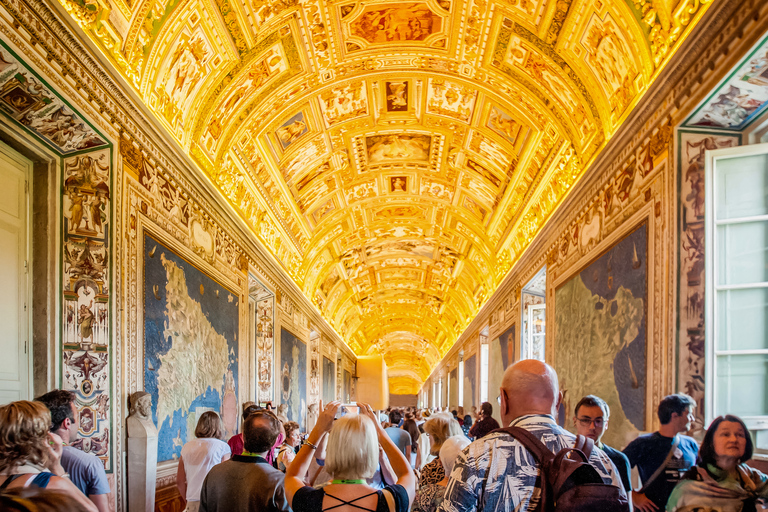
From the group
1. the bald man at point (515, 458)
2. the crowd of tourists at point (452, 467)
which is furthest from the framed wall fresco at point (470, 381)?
the bald man at point (515, 458)

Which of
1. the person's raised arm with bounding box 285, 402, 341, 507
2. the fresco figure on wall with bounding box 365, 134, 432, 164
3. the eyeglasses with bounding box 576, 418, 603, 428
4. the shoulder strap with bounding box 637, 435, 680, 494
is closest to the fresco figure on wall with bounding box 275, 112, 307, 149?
the fresco figure on wall with bounding box 365, 134, 432, 164

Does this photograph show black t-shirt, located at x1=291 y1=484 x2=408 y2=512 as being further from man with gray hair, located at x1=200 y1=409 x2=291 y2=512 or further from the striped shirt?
man with gray hair, located at x1=200 y1=409 x2=291 y2=512

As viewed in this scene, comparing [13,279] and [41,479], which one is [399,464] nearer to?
[41,479]

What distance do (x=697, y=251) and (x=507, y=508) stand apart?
5025 mm

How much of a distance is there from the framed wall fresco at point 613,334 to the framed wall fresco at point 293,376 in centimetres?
923

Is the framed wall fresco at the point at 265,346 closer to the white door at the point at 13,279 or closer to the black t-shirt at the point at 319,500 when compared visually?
the white door at the point at 13,279

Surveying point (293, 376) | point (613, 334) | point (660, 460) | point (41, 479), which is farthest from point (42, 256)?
point (293, 376)

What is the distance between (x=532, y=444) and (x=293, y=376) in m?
17.7

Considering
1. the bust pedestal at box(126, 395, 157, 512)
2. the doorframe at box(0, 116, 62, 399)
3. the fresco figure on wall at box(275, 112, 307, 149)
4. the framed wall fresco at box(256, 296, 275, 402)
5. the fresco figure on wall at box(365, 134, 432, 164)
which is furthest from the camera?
the fresco figure on wall at box(365, 134, 432, 164)

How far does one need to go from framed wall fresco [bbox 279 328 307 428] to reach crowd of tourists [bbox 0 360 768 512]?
1216 centimetres

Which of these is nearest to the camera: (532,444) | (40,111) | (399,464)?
(532,444)

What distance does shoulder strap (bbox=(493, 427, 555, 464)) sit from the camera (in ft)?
8.78

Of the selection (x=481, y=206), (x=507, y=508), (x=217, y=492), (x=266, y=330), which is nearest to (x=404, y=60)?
(x=481, y=206)

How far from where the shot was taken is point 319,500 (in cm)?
334
